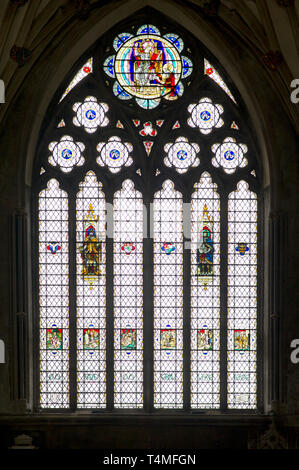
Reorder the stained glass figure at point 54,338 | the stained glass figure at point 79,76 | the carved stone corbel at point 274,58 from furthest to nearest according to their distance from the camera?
1. the stained glass figure at point 79,76
2. the stained glass figure at point 54,338
3. the carved stone corbel at point 274,58

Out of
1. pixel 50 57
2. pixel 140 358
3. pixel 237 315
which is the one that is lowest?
pixel 140 358

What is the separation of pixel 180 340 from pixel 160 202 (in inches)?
118

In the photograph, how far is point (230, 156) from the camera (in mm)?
14664

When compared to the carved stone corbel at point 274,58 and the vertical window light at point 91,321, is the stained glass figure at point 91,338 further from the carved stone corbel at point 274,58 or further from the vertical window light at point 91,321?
the carved stone corbel at point 274,58

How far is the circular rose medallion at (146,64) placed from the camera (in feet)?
48.1

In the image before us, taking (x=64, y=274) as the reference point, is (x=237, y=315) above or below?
below

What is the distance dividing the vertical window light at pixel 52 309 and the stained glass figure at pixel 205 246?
2.89 metres

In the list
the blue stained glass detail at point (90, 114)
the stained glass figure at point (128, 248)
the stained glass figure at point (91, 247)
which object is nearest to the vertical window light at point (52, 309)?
the stained glass figure at point (91, 247)

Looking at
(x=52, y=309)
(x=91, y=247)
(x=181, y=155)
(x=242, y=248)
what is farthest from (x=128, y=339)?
(x=181, y=155)

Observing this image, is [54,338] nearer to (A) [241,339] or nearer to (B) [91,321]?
(B) [91,321]

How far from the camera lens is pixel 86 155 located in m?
14.7
